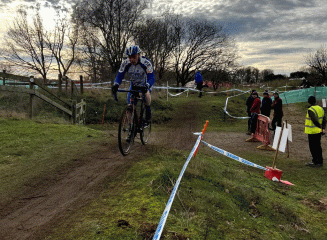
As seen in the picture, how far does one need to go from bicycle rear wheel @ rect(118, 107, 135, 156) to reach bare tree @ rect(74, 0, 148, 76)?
73.9 ft

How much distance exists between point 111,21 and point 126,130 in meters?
23.8

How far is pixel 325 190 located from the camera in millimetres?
6270

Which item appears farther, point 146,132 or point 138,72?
point 146,132

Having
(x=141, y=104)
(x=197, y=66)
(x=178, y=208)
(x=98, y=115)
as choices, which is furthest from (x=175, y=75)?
(x=178, y=208)

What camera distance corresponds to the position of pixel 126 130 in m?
5.95

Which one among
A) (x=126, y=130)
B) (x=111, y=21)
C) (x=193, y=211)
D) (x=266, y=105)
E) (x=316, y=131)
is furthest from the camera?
(x=111, y=21)

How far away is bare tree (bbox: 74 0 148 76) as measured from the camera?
26812 mm

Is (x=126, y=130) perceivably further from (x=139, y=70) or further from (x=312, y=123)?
(x=312, y=123)

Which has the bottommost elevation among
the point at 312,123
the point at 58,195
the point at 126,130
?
the point at 58,195

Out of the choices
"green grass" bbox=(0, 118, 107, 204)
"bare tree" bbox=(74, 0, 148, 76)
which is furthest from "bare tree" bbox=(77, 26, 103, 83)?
"green grass" bbox=(0, 118, 107, 204)

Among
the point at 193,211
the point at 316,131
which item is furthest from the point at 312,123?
the point at 193,211

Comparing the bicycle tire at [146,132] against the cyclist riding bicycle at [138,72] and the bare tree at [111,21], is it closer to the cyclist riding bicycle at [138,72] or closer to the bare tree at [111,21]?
the cyclist riding bicycle at [138,72]

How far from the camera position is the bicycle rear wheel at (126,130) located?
227 inches

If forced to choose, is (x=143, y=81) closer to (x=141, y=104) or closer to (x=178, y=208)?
(x=141, y=104)
